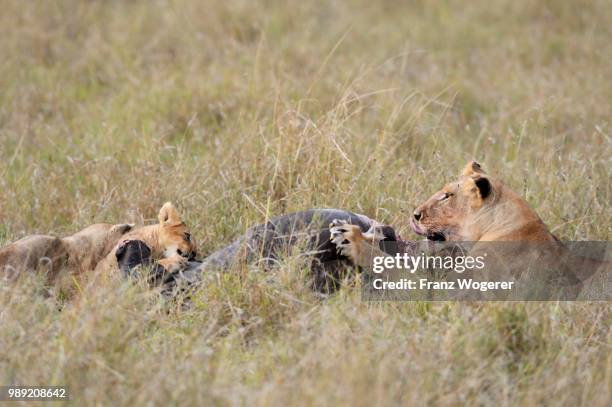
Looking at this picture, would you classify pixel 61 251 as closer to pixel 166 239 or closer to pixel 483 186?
pixel 166 239

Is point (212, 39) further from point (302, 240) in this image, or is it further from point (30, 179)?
point (302, 240)

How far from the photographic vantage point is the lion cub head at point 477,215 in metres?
4.52

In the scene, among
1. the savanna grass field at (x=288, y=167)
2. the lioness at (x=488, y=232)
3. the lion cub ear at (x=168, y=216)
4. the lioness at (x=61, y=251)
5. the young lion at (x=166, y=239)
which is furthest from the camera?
the lion cub ear at (x=168, y=216)

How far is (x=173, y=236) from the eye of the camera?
190 inches

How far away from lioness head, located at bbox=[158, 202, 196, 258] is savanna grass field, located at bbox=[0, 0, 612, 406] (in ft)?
1.30

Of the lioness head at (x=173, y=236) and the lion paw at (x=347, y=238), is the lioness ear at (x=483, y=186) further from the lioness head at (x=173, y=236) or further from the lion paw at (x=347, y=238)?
the lioness head at (x=173, y=236)

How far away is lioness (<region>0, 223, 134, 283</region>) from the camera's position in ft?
15.0

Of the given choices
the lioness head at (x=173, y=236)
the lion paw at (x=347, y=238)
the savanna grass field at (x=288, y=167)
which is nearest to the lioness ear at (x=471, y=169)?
the savanna grass field at (x=288, y=167)

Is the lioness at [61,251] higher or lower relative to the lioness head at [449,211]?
lower

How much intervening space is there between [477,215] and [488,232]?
0.12m

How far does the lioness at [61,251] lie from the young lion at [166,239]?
98mm

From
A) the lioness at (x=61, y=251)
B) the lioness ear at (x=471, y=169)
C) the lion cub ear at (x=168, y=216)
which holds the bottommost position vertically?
the lioness at (x=61, y=251)

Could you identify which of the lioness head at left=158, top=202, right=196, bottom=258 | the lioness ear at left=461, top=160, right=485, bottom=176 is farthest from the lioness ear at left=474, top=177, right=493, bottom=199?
the lioness head at left=158, top=202, right=196, bottom=258

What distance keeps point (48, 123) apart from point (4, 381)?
391 cm
